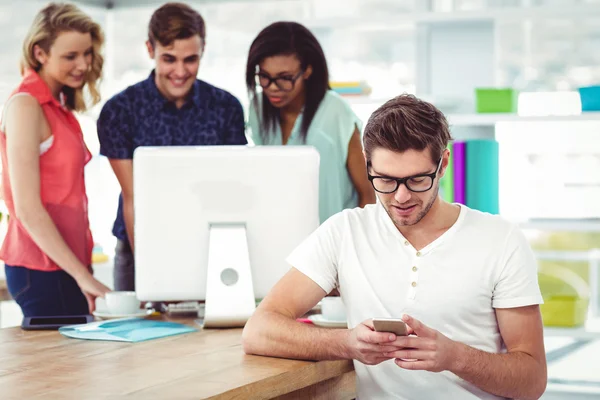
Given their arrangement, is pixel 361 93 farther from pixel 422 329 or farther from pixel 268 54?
pixel 422 329

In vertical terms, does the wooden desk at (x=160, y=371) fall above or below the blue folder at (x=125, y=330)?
below

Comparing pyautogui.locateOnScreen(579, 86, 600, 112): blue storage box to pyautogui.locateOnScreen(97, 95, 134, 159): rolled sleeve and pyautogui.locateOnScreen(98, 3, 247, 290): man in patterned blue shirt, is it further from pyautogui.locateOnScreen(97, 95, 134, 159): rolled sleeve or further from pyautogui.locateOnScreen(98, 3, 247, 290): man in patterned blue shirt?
pyautogui.locateOnScreen(97, 95, 134, 159): rolled sleeve

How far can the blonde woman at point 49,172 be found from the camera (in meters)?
2.66

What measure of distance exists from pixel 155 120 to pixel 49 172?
15.1 inches

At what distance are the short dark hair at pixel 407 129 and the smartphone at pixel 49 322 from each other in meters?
0.98

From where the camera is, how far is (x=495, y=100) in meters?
3.86

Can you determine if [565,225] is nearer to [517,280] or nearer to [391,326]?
[517,280]

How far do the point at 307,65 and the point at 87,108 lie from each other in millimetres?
786

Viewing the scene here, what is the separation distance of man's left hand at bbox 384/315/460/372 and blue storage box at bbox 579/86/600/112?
2405 mm

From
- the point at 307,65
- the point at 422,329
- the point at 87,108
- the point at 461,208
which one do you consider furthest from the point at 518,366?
the point at 87,108

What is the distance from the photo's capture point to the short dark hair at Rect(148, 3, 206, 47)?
279cm

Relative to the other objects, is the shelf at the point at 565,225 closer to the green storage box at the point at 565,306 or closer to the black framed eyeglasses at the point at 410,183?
the green storage box at the point at 565,306

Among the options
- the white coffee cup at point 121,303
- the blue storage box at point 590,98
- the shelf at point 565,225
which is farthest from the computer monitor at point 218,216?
the blue storage box at point 590,98

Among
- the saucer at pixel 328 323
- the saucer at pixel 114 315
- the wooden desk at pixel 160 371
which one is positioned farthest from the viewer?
the saucer at pixel 114 315
